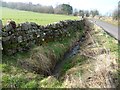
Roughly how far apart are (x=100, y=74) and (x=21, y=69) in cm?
305

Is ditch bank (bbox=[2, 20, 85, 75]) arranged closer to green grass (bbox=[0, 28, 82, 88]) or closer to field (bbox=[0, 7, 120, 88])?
field (bbox=[0, 7, 120, 88])

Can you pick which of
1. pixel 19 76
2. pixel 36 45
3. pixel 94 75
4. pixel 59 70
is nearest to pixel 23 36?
pixel 36 45

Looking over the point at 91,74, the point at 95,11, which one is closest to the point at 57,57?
the point at 91,74

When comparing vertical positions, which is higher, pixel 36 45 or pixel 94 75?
pixel 36 45

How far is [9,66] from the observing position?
1049cm

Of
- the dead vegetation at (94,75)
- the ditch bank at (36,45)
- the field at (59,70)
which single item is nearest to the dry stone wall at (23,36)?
the ditch bank at (36,45)

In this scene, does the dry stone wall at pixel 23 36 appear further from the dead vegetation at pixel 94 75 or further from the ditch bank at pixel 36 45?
the dead vegetation at pixel 94 75

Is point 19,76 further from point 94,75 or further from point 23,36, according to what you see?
point 23,36

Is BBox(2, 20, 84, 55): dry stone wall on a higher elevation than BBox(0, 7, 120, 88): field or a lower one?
higher

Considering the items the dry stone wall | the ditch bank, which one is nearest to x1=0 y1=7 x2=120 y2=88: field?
the ditch bank

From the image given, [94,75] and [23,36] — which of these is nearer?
[94,75]

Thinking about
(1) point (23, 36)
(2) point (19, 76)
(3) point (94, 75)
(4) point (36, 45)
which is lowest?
(3) point (94, 75)

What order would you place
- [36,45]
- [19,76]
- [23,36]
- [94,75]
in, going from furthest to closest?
[36,45] → [23,36] → [94,75] → [19,76]

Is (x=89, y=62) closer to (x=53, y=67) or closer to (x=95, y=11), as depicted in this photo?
(x=53, y=67)
